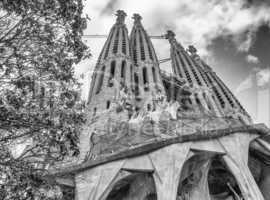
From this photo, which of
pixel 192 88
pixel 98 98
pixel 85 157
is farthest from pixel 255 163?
pixel 192 88

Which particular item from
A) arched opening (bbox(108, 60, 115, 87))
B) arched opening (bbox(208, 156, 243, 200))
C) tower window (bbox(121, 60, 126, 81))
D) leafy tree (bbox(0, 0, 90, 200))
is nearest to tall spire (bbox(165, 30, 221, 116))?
tower window (bbox(121, 60, 126, 81))

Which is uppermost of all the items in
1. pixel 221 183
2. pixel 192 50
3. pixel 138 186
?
pixel 192 50

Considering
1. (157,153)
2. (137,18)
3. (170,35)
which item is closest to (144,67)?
(137,18)

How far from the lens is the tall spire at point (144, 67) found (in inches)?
→ 956

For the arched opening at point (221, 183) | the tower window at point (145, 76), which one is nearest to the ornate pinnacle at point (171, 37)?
the tower window at point (145, 76)

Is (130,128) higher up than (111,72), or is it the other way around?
(111,72)

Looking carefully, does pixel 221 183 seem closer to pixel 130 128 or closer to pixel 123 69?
pixel 130 128

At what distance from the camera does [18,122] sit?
4582mm

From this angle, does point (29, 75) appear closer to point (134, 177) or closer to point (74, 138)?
point (74, 138)

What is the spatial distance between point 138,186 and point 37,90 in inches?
238

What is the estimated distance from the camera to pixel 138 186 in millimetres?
9492

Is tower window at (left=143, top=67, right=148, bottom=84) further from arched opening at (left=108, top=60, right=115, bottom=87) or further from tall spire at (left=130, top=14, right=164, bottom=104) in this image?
arched opening at (left=108, top=60, right=115, bottom=87)

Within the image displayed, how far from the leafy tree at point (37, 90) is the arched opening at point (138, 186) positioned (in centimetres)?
473

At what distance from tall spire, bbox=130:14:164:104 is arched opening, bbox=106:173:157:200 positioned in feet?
43.8
